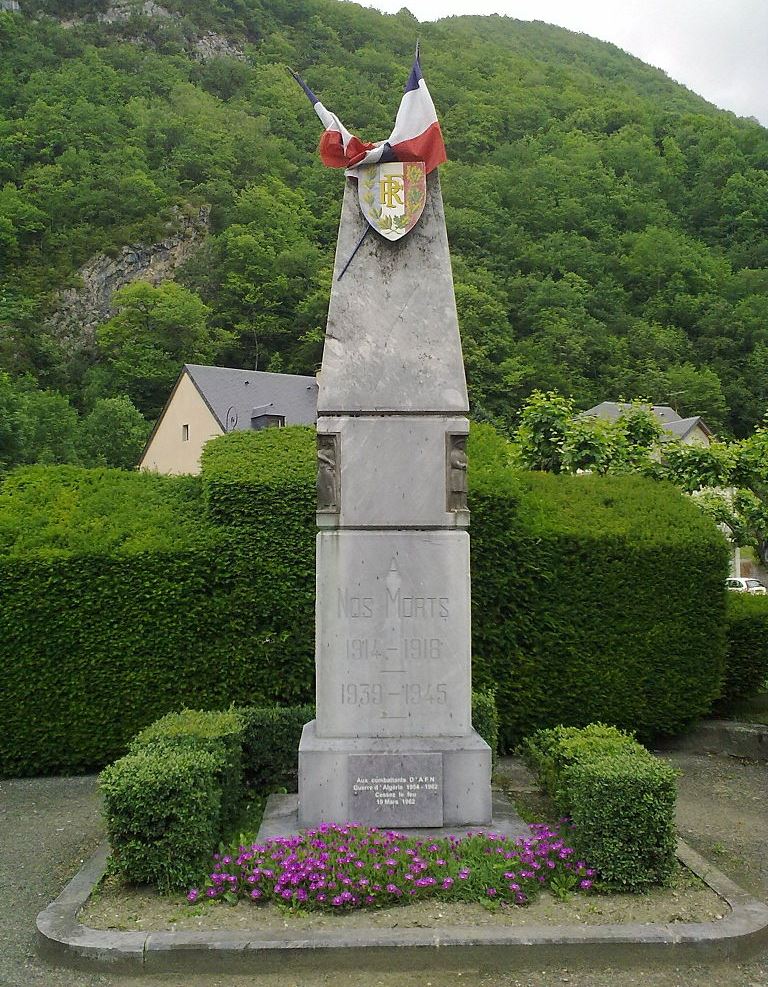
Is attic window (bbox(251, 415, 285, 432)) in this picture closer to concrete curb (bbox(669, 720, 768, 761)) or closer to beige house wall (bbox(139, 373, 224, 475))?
beige house wall (bbox(139, 373, 224, 475))

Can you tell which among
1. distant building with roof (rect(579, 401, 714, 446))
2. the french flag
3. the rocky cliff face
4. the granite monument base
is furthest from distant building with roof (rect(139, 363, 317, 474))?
the granite monument base

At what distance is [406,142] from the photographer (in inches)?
253

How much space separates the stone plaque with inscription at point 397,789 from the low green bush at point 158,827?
1098 mm

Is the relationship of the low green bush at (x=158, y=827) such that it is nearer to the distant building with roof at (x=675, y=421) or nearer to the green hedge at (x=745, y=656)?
the green hedge at (x=745, y=656)

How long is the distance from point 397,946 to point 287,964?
595 mm

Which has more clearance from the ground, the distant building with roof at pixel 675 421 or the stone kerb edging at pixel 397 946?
the distant building with roof at pixel 675 421

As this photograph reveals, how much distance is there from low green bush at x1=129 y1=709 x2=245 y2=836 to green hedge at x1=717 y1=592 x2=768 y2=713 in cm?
685

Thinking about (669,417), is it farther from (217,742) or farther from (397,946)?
(397,946)

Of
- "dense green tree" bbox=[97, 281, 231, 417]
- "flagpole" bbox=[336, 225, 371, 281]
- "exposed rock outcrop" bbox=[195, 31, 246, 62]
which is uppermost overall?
"exposed rock outcrop" bbox=[195, 31, 246, 62]

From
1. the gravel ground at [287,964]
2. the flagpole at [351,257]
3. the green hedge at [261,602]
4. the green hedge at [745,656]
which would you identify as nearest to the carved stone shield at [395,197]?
the flagpole at [351,257]

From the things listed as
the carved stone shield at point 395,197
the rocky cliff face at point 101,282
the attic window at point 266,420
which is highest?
the rocky cliff face at point 101,282

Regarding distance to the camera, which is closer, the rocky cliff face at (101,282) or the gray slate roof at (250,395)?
the gray slate roof at (250,395)

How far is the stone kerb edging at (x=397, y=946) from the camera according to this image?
14.8ft

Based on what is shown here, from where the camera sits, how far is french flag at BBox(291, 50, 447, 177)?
21.1ft
